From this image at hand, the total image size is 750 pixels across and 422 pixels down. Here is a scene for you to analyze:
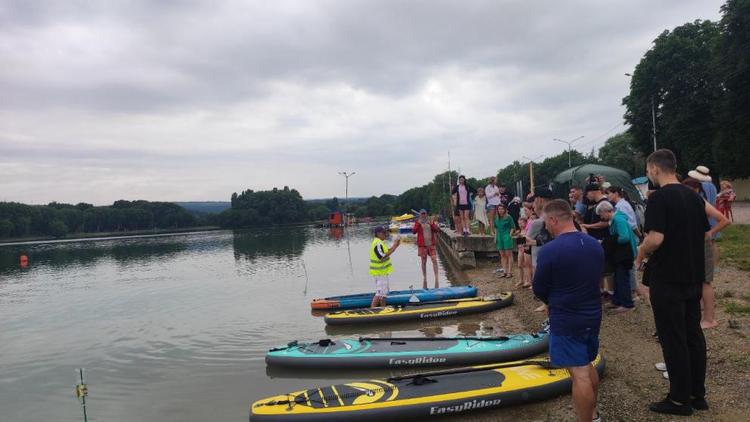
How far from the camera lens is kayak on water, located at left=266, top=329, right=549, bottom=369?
7699mm

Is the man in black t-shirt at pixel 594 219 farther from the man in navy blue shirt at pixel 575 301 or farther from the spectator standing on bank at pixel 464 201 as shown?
the spectator standing on bank at pixel 464 201

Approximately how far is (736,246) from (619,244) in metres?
7.47

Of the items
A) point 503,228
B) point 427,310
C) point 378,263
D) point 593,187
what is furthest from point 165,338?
point 593,187

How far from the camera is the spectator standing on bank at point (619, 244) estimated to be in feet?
25.6

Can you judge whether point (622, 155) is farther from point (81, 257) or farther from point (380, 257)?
point (81, 257)

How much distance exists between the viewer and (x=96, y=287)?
84.0 ft

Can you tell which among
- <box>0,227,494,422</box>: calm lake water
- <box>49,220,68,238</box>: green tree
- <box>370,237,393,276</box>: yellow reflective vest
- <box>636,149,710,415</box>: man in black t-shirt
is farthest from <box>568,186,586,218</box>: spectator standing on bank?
<box>49,220,68,238</box>: green tree

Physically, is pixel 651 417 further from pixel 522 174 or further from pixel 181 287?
pixel 522 174

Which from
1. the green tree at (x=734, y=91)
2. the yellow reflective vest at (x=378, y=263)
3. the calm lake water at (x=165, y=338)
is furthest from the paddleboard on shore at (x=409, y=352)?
the green tree at (x=734, y=91)

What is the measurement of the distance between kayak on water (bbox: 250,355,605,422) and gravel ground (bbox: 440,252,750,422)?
0.20 m

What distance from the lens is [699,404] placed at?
4.69 meters

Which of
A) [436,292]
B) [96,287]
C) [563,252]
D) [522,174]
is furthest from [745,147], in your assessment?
[522,174]

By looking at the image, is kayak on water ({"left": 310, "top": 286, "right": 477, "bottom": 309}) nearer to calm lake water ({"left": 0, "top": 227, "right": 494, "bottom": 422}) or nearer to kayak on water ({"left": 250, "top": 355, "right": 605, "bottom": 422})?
calm lake water ({"left": 0, "top": 227, "right": 494, "bottom": 422})

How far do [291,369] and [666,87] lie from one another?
130 feet
